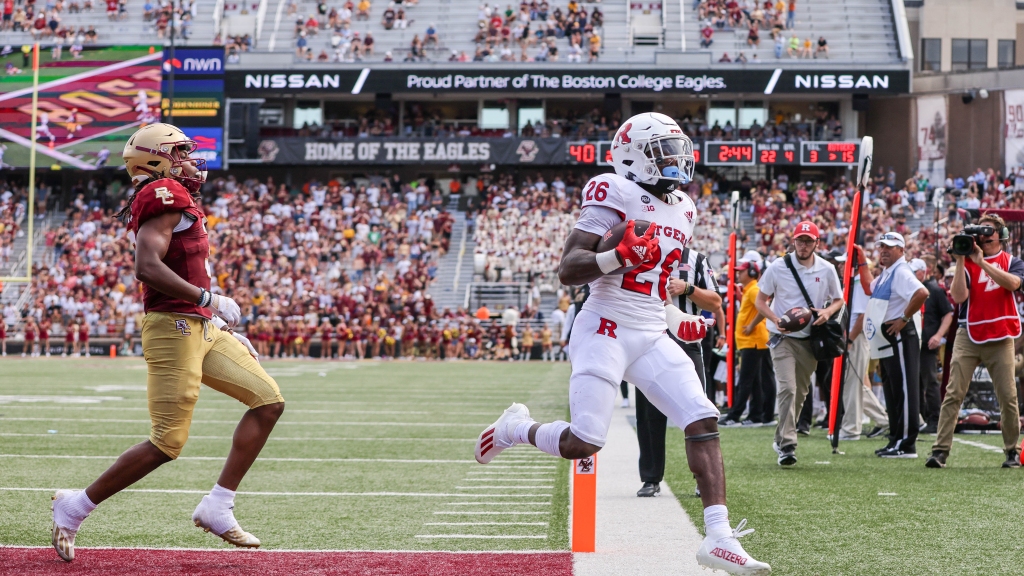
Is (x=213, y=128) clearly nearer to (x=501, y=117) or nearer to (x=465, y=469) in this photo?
(x=501, y=117)

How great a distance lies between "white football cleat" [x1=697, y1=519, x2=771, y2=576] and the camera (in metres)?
4.48

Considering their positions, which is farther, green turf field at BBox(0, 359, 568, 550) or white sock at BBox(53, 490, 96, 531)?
green turf field at BBox(0, 359, 568, 550)

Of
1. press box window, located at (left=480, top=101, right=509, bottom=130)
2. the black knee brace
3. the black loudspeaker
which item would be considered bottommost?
the black knee brace

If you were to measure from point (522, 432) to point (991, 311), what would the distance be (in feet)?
15.1

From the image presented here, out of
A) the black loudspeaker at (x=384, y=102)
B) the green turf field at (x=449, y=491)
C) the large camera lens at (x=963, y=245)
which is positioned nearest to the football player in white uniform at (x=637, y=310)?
the green turf field at (x=449, y=491)

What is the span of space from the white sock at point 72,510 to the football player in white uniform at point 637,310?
6.83 feet

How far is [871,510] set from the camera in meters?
6.52

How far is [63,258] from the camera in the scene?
36.3m

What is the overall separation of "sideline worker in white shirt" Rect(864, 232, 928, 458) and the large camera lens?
133cm

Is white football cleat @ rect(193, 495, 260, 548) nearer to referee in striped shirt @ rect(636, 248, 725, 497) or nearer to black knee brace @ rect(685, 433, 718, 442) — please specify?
black knee brace @ rect(685, 433, 718, 442)

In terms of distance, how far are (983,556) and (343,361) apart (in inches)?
990

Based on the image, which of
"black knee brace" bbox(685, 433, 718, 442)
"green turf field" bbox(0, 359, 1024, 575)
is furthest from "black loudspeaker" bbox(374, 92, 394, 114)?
"black knee brace" bbox(685, 433, 718, 442)

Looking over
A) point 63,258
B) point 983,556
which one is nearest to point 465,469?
point 983,556

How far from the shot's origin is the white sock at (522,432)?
5459 mm
